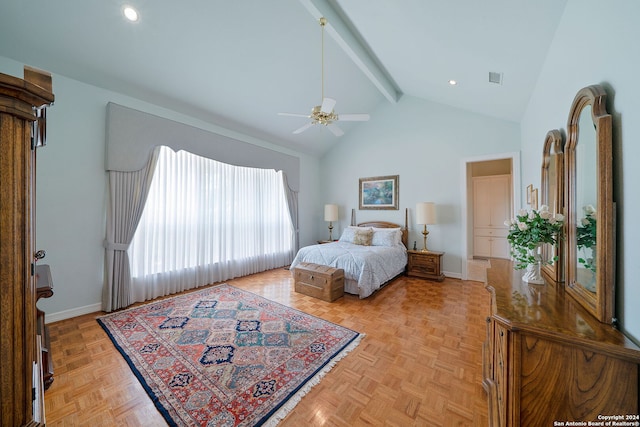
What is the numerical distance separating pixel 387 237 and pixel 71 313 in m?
4.50

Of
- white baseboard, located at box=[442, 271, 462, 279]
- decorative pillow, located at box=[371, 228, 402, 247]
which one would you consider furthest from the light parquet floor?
decorative pillow, located at box=[371, 228, 402, 247]

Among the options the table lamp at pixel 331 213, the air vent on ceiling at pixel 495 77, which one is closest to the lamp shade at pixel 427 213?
the table lamp at pixel 331 213

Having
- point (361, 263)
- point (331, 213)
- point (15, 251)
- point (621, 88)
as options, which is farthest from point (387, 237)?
point (15, 251)

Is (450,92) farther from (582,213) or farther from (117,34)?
(117,34)

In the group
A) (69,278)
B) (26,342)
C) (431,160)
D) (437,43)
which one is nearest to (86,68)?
(69,278)

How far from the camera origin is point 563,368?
932mm

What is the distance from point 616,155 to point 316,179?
5.33 m

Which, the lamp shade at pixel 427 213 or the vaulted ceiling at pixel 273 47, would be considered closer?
the vaulted ceiling at pixel 273 47

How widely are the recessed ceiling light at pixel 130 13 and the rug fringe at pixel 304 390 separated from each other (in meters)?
3.60

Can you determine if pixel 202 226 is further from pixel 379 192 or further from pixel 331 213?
pixel 379 192

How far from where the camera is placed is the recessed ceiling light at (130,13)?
2254mm

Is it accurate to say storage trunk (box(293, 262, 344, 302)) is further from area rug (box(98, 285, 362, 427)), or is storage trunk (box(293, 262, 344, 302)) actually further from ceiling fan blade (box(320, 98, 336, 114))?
ceiling fan blade (box(320, 98, 336, 114))

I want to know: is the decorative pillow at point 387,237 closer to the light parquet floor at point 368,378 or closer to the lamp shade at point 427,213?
the lamp shade at point 427,213

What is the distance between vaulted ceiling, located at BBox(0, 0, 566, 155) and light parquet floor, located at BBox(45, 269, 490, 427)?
2.71 m
